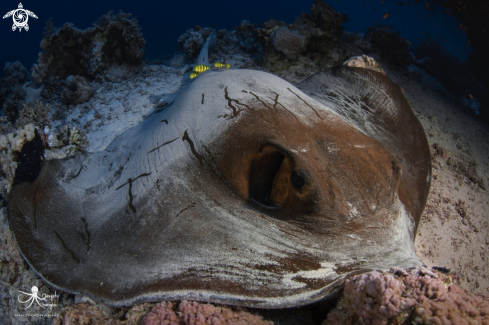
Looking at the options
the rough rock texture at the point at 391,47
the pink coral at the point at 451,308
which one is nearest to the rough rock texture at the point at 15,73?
the pink coral at the point at 451,308

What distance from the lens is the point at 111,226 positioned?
236cm

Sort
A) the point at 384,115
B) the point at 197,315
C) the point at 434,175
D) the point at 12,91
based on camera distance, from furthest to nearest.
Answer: the point at 12,91, the point at 434,175, the point at 384,115, the point at 197,315

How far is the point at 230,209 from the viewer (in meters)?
2.27

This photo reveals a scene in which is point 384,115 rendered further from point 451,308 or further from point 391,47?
point 391,47

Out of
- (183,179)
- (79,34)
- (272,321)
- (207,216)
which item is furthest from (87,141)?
(79,34)

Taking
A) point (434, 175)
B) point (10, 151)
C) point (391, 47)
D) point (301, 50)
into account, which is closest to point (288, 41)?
point (301, 50)

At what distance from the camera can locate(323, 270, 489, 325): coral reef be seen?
1.53 meters

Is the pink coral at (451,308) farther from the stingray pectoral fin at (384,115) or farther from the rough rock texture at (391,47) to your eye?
the rough rock texture at (391,47)

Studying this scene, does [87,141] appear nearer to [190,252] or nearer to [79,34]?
[190,252]

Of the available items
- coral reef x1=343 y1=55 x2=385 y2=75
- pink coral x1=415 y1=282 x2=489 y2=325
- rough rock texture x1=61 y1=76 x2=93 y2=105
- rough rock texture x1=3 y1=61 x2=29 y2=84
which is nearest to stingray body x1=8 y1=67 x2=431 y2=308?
pink coral x1=415 y1=282 x2=489 y2=325

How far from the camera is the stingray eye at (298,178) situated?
6.50ft

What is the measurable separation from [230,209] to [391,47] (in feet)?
31.4

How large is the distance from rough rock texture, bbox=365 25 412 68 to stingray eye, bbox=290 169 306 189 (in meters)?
9.08

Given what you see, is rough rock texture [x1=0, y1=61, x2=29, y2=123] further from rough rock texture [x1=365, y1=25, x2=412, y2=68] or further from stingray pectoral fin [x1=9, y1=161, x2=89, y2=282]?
rough rock texture [x1=365, y1=25, x2=412, y2=68]
